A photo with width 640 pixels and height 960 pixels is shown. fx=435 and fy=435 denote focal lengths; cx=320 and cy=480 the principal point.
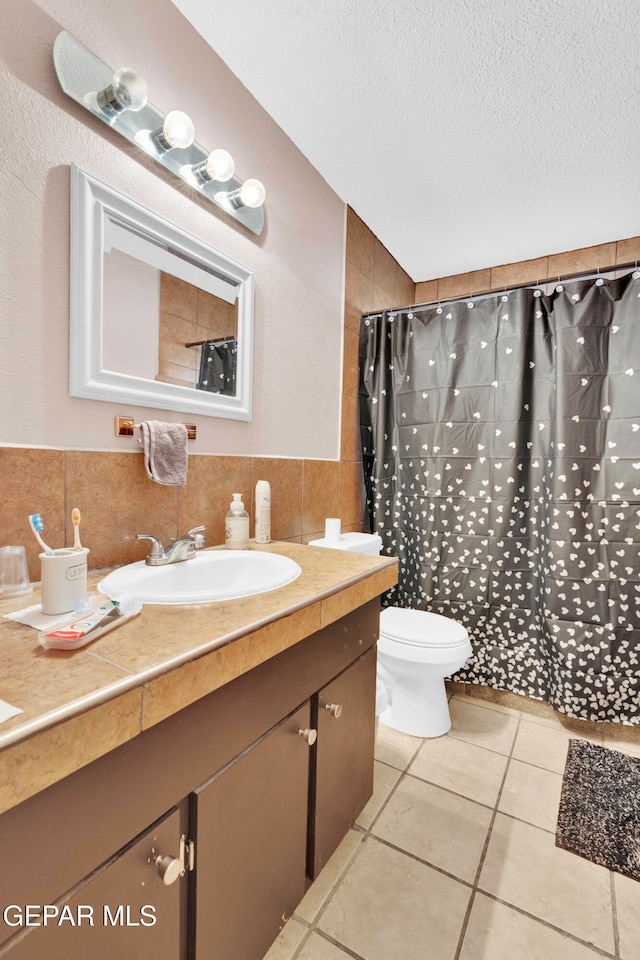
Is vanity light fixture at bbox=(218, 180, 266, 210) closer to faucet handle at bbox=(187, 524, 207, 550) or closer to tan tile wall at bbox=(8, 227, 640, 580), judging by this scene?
tan tile wall at bbox=(8, 227, 640, 580)

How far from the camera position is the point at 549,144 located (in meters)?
1.73

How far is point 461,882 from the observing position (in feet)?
3.97

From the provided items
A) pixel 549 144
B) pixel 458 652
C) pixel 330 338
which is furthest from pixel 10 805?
pixel 549 144

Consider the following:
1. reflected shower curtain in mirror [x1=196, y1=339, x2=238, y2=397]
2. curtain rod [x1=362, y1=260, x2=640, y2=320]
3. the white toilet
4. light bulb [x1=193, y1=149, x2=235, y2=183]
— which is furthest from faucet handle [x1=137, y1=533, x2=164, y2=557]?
curtain rod [x1=362, y1=260, x2=640, y2=320]

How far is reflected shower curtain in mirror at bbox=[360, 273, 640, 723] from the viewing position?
181cm

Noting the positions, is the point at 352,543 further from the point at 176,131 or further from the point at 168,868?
the point at 176,131

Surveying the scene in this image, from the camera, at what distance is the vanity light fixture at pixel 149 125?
1.01m

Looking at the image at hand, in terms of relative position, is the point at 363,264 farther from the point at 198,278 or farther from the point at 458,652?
the point at 458,652

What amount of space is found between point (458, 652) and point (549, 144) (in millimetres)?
2055

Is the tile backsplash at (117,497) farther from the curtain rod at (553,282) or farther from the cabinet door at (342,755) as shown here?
the curtain rod at (553,282)

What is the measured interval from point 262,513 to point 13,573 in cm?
77

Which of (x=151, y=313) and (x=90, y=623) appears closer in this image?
(x=90, y=623)

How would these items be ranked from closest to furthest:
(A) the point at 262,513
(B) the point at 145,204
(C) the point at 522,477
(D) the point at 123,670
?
(D) the point at 123,670
(B) the point at 145,204
(A) the point at 262,513
(C) the point at 522,477

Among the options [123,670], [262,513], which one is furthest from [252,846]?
[262,513]
